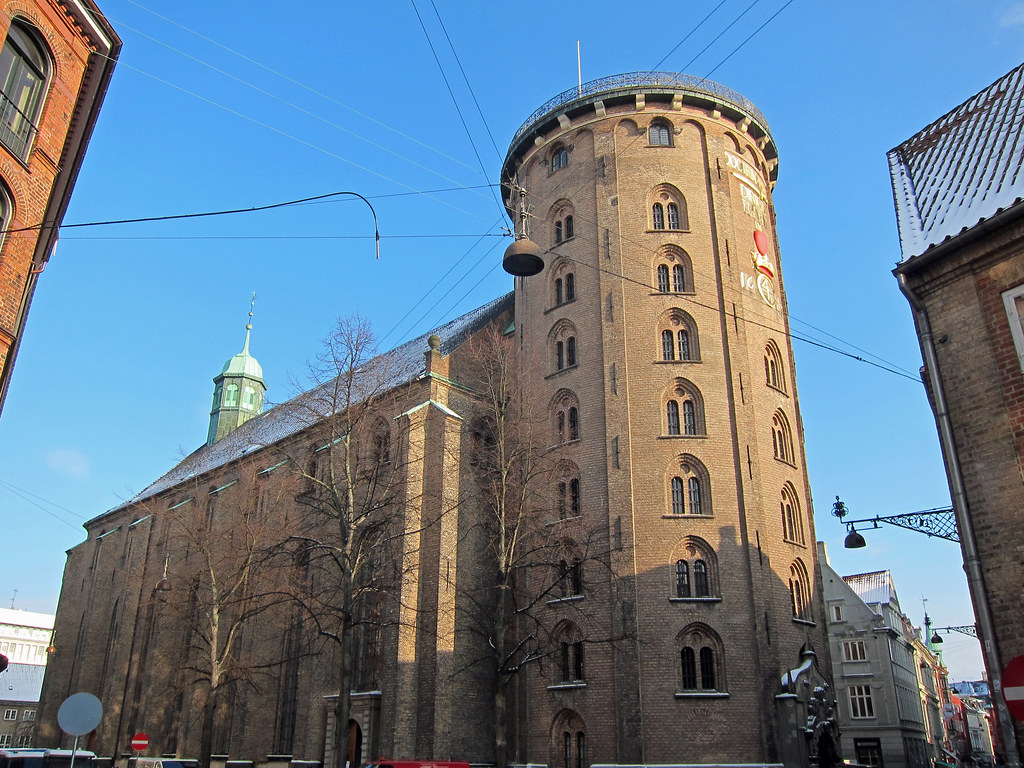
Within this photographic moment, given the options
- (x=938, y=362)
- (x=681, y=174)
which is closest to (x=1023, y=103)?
(x=938, y=362)

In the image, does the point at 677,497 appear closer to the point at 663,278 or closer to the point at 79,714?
the point at 663,278

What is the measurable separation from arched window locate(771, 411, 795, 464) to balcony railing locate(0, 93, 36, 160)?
24284 mm

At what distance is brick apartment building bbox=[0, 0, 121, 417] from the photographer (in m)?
15.9

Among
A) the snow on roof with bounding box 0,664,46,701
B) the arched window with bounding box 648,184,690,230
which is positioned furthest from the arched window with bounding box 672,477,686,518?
the snow on roof with bounding box 0,664,46,701

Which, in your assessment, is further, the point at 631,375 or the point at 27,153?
the point at 631,375

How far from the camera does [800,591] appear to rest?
94.0ft

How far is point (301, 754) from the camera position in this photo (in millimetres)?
30844

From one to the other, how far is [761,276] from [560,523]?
513 inches

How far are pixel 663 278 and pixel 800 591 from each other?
40.1 ft

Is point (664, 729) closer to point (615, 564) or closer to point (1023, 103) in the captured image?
point (615, 564)

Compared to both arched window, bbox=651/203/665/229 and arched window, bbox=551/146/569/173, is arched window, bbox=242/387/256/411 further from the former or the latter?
arched window, bbox=651/203/665/229

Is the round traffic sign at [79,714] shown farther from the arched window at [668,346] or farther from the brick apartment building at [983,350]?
the arched window at [668,346]

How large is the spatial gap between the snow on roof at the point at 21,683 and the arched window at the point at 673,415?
7001cm

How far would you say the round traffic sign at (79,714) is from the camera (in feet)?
36.7
